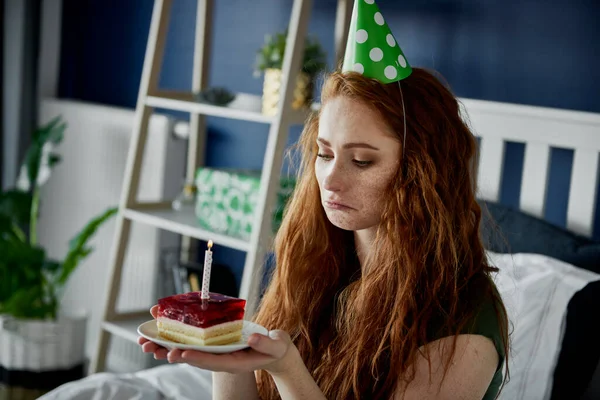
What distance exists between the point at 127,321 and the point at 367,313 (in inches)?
70.1

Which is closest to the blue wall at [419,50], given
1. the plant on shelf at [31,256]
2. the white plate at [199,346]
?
the plant on shelf at [31,256]

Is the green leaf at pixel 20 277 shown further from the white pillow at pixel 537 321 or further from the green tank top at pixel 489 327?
the green tank top at pixel 489 327

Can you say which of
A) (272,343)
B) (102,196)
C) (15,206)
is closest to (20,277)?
(15,206)

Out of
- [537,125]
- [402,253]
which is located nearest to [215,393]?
[402,253]

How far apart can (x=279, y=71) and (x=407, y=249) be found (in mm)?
1383

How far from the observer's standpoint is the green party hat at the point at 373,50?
139 centimetres

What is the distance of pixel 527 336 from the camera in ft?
6.19

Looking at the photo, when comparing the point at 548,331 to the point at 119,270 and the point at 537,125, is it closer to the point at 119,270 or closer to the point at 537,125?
the point at 537,125

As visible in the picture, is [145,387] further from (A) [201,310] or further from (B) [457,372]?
(B) [457,372]

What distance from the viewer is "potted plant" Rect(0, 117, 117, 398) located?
10.7ft

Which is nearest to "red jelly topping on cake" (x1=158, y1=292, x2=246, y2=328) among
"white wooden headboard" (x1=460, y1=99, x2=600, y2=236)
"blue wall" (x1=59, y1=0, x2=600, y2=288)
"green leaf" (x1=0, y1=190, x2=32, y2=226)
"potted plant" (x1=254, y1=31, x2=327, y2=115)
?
"white wooden headboard" (x1=460, y1=99, x2=600, y2=236)

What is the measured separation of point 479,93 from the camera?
249cm

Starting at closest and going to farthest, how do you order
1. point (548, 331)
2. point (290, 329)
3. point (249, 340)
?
point (249, 340) < point (290, 329) < point (548, 331)

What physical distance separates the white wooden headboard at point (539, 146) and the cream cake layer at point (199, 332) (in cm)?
112
